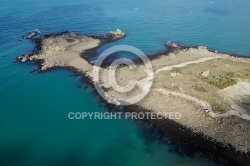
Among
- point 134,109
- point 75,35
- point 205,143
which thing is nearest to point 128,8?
point 75,35

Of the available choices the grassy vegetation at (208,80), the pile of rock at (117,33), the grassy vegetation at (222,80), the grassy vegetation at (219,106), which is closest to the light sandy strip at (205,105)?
the grassy vegetation at (219,106)

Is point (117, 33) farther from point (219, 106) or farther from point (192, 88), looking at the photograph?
point (219, 106)

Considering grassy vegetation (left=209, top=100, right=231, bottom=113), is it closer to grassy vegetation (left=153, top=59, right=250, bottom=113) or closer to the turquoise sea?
grassy vegetation (left=153, top=59, right=250, bottom=113)

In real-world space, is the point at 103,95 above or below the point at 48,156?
above

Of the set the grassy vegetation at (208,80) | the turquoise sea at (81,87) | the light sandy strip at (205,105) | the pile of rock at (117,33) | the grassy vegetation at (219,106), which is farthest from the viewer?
the pile of rock at (117,33)

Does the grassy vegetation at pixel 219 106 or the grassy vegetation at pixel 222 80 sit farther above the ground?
the grassy vegetation at pixel 222 80

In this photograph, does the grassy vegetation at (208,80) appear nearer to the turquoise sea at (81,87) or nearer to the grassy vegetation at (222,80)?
the grassy vegetation at (222,80)

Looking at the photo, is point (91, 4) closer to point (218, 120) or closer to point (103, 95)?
point (103, 95)
